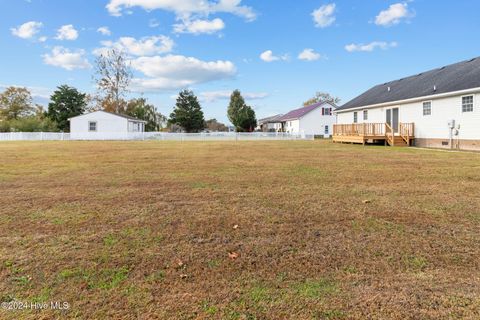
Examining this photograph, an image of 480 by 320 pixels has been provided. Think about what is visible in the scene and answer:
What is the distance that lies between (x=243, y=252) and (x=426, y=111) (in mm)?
18769

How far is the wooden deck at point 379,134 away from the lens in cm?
1930

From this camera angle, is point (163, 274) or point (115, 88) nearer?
point (163, 274)

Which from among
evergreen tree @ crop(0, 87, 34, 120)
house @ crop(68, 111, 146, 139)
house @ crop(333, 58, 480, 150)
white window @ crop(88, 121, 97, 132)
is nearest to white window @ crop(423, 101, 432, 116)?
house @ crop(333, 58, 480, 150)

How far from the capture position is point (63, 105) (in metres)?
44.5

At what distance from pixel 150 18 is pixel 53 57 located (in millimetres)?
16107

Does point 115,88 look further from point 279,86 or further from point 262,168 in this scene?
point 262,168

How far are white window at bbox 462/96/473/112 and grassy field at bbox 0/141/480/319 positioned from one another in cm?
1167

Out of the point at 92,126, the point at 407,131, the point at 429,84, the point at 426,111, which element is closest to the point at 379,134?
the point at 407,131

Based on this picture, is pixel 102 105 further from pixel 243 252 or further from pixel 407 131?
pixel 243 252

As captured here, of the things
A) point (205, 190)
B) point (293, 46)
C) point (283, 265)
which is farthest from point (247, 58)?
point (283, 265)

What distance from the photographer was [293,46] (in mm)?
23609

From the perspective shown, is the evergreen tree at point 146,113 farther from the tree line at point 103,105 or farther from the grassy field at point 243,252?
the grassy field at point 243,252

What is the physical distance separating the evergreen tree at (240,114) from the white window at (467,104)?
109 ft

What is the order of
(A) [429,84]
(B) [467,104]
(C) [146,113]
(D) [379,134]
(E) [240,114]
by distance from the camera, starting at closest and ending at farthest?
(B) [467,104]
(A) [429,84]
(D) [379,134]
(E) [240,114]
(C) [146,113]
